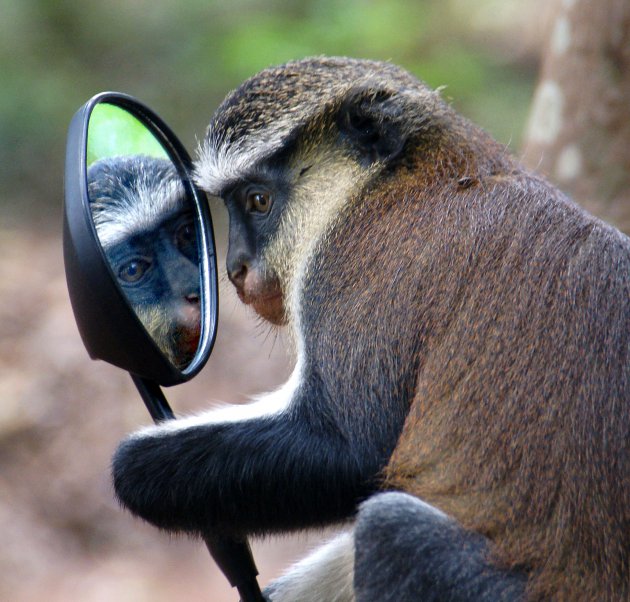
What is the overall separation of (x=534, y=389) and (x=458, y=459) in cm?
32

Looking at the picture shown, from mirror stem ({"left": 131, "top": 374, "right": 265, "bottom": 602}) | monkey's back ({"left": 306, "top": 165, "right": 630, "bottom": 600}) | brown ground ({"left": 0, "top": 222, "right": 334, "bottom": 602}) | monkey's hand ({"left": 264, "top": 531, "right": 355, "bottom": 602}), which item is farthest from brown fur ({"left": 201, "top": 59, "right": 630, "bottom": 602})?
brown ground ({"left": 0, "top": 222, "right": 334, "bottom": 602})

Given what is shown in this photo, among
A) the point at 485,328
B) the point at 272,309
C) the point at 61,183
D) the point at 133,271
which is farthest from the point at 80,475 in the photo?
the point at 485,328

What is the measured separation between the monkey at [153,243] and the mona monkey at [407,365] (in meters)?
0.23

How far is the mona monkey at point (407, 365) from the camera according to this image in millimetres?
2826

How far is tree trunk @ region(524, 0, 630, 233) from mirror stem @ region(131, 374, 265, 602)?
10.5 ft

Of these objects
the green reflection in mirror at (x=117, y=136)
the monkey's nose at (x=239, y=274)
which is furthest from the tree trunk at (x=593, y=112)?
the green reflection in mirror at (x=117, y=136)

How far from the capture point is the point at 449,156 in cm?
349

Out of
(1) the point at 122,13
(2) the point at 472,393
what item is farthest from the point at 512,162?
(1) the point at 122,13

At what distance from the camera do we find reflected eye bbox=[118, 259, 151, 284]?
3.11 meters

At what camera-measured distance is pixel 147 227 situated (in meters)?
3.26

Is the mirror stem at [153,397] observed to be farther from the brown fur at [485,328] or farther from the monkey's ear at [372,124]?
the monkey's ear at [372,124]

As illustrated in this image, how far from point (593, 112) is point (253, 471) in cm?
342

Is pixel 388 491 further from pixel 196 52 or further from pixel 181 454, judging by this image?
pixel 196 52

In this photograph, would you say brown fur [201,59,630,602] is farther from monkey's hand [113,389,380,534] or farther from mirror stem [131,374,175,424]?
mirror stem [131,374,175,424]
